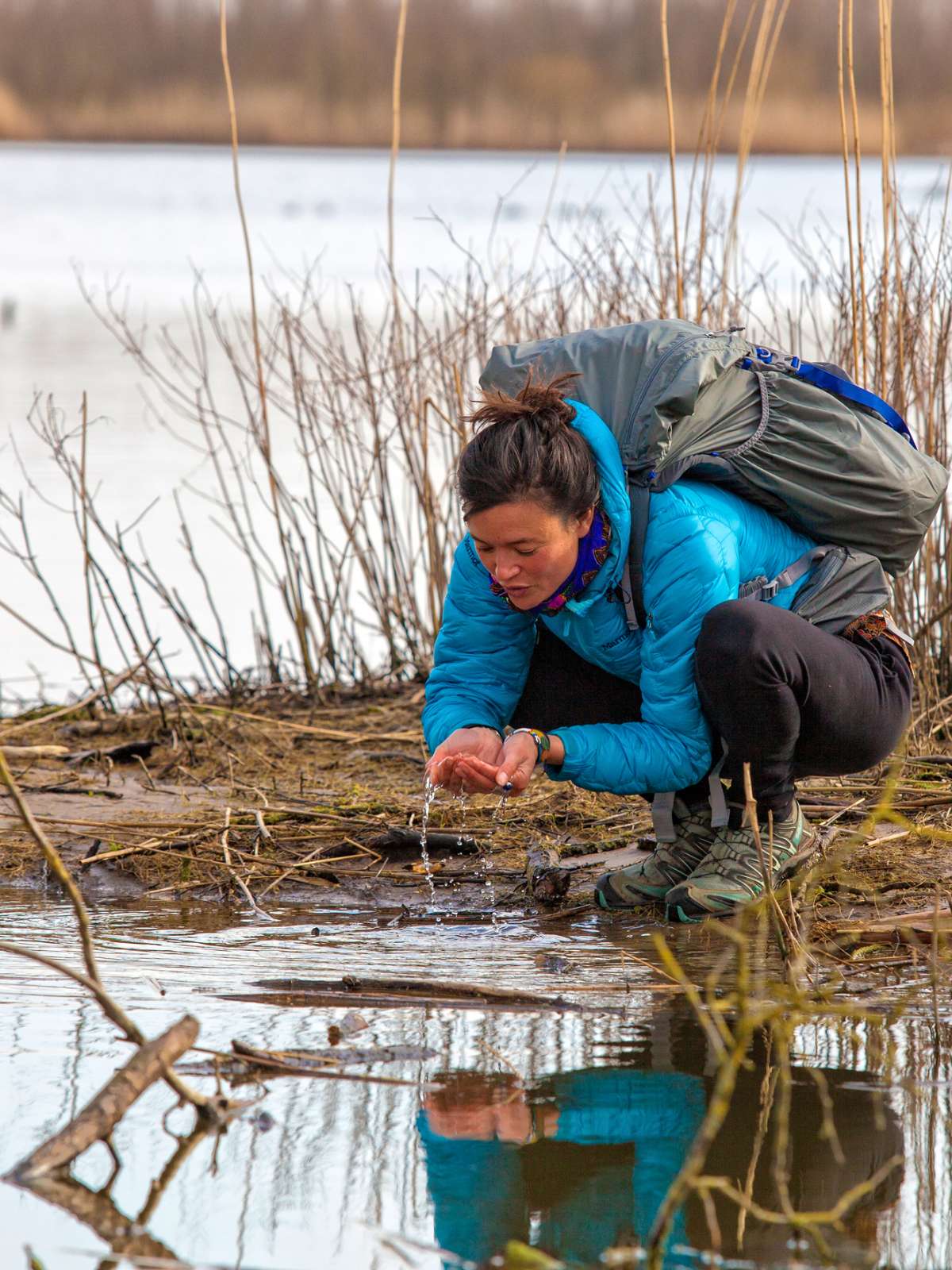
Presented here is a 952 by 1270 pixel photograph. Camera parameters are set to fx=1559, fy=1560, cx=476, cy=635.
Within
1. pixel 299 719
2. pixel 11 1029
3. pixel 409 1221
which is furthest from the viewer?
pixel 299 719

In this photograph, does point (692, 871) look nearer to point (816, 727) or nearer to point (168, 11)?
point (816, 727)

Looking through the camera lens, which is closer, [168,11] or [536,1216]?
[536,1216]

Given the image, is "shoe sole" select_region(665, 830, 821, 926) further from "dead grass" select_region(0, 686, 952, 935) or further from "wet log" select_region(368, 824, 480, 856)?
"wet log" select_region(368, 824, 480, 856)

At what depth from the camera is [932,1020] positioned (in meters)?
2.51

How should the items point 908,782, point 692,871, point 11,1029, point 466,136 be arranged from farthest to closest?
point 466,136 → point 908,782 → point 692,871 → point 11,1029

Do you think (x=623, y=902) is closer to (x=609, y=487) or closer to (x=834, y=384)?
(x=609, y=487)

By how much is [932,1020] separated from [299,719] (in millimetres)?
2768

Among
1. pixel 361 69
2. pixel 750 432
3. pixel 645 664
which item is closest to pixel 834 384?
pixel 750 432

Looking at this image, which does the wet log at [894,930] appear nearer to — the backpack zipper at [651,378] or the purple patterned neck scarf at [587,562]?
the purple patterned neck scarf at [587,562]

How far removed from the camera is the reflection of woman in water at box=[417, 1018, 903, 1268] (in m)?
1.84

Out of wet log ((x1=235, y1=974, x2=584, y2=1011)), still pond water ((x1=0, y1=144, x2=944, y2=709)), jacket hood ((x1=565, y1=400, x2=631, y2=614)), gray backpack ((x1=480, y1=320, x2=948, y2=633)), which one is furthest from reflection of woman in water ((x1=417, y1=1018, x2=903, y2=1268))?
still pond water ((x1=0, y1=144, x2=944, y2=709))

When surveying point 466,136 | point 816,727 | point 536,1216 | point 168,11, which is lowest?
point 536,1216

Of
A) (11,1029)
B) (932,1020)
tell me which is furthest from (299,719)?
(932,1020)

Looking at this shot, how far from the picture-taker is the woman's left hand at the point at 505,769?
2.90m
